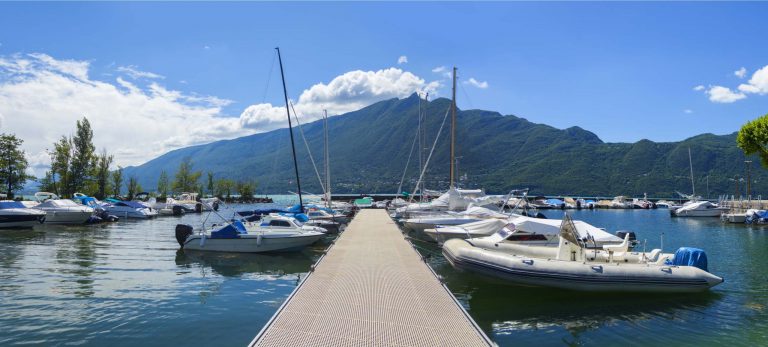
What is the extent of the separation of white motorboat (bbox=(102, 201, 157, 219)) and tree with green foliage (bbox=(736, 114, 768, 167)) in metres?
54.6

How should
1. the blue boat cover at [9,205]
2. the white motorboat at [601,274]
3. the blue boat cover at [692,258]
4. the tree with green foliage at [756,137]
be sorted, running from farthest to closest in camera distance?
the blue boat cover at [9,205]
the tree with green foliage at [756,137]
the blue boat cover at [692,258]
the white motorboat at [601,274]

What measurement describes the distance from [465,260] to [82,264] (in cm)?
1606

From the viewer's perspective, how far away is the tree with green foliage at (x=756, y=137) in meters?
31.2

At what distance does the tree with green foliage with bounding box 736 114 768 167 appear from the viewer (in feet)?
102

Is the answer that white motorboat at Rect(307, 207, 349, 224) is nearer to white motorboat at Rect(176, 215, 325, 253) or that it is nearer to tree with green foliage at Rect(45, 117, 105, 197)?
white motorboat at Rect(176, 215, 325, 253)

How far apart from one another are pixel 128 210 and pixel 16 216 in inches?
615

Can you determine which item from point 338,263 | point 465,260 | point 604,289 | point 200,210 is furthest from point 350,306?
point 200,210

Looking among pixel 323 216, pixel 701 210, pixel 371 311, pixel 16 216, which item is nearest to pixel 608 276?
pixel 371 311

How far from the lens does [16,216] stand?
109 ft

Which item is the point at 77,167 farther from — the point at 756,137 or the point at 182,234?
the point at 756,137

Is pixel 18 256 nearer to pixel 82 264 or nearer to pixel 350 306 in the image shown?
pixel 82 264

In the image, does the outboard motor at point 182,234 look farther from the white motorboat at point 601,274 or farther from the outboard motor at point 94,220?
the outboard motor at point 94,220

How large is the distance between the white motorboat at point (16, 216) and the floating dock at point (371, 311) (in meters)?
30.0

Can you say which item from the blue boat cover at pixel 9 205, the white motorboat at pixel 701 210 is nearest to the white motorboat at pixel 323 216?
the blue boat cover at pixel 9 205
